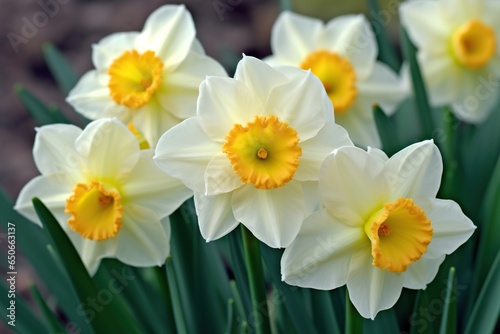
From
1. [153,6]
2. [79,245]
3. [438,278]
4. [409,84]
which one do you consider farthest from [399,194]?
[153,6]

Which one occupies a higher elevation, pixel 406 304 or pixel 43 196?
pixel 43 196

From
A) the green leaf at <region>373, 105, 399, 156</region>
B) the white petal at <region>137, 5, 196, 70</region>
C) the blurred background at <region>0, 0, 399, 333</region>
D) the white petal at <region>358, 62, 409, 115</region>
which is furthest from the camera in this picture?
the blurred background at <region>0, 0, 399, 333</region>

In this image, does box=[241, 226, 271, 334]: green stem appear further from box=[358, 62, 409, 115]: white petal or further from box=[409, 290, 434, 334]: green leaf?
box=[358, 62, 409, 115]: white petal

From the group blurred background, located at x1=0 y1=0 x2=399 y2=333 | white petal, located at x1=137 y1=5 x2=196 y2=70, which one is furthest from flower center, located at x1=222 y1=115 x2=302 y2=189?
blurred background, located at x1=0 y1=0 x2=399 y2=333

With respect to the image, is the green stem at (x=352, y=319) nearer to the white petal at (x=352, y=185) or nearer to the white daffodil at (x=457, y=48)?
the white petal at (x=352, y=185)

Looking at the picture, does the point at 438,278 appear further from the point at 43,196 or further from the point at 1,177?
the point at 1,177

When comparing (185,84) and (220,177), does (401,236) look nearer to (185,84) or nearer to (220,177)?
(220,177)
